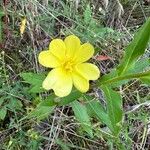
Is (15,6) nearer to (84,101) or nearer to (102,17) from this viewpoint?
(102,17)

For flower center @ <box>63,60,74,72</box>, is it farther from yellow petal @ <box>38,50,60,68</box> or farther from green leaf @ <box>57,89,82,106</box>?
green leaf @ <box>57,89,82,106</box>

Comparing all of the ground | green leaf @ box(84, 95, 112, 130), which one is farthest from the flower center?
the ground

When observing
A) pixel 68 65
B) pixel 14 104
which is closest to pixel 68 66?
pixel 68 65

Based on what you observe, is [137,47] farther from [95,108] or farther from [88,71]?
[95,108]

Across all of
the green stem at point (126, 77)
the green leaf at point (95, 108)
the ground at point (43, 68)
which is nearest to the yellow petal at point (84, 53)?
the green stem at point (126, 77)

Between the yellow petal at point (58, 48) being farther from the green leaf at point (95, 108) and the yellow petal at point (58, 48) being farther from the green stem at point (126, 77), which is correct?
the green leaf at point (95, 108)
